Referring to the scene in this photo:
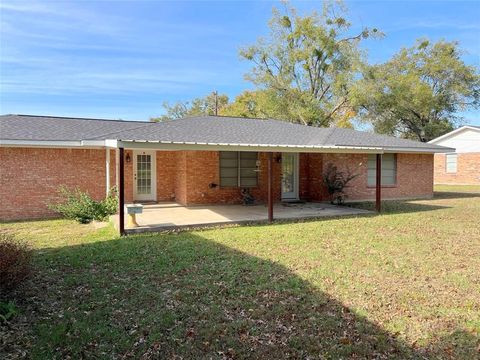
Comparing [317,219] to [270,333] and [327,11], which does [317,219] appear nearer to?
[270,333]

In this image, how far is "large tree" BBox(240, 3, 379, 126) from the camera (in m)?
32.2

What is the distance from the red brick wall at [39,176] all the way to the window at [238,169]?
440 cm

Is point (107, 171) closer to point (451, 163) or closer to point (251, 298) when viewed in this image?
point (251, 298)

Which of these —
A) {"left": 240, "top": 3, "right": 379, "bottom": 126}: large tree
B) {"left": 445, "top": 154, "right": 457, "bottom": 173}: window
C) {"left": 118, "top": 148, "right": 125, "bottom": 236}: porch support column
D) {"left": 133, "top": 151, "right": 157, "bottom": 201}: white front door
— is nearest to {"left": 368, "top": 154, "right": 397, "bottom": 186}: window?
{"left": 133, "top": 151, "right": 157, "bottom": 201}: white front door

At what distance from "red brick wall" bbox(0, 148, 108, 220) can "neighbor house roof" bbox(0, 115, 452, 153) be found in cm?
61

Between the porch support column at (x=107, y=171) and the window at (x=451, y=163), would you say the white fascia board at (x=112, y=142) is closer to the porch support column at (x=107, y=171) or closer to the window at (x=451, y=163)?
the porch support column at (x=107, y=171)

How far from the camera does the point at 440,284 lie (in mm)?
5500

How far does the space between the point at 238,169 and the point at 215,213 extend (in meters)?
2.98

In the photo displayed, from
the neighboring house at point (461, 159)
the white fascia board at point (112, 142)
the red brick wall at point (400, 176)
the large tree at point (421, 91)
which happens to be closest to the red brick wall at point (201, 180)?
the white fascia board at point (112, 142)

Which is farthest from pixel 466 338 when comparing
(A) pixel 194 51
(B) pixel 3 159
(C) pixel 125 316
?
(A) pixel 194 51

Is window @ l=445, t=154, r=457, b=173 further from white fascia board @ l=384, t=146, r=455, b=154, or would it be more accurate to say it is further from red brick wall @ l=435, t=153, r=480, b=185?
white fascia board @ l=384, t=146, r=455, b=154

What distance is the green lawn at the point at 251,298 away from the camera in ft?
12.3

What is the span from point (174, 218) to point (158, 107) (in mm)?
41540

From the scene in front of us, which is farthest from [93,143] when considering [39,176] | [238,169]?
[238,169]
